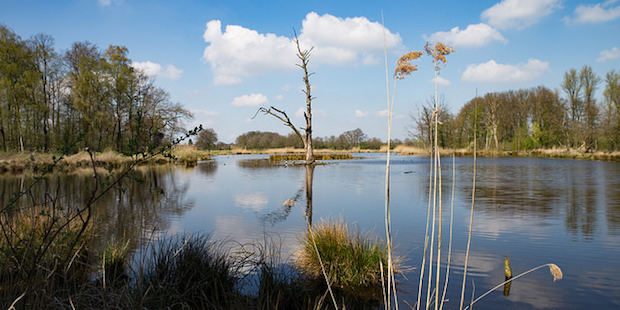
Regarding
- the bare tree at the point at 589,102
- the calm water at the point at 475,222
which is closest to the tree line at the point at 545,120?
the bare tree at the point at 589,102

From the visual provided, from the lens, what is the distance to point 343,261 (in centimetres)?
390

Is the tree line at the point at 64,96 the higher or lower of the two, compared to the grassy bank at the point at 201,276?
higher

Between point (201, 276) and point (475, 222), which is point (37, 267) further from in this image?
point (475, 222)

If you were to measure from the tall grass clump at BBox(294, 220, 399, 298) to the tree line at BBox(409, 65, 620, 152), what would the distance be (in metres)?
27.9

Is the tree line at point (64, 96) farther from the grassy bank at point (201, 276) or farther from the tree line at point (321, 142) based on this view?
the tree line at point (321, 142)

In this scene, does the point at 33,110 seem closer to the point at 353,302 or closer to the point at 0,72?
the point at 0,72

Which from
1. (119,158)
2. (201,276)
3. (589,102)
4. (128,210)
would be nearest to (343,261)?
(201,276)

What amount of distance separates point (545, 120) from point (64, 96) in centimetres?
4807

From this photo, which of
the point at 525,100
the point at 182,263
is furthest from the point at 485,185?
the point at 525,100

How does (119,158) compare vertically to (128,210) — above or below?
above

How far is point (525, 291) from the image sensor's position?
12.2ft

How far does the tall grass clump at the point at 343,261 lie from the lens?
379cm

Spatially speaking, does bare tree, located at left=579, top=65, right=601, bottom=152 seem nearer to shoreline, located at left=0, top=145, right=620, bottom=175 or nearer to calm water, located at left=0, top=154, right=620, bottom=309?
shoreline, located at left=0, top=145, right=620, bottom=175

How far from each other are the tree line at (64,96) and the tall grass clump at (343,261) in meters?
21.7
